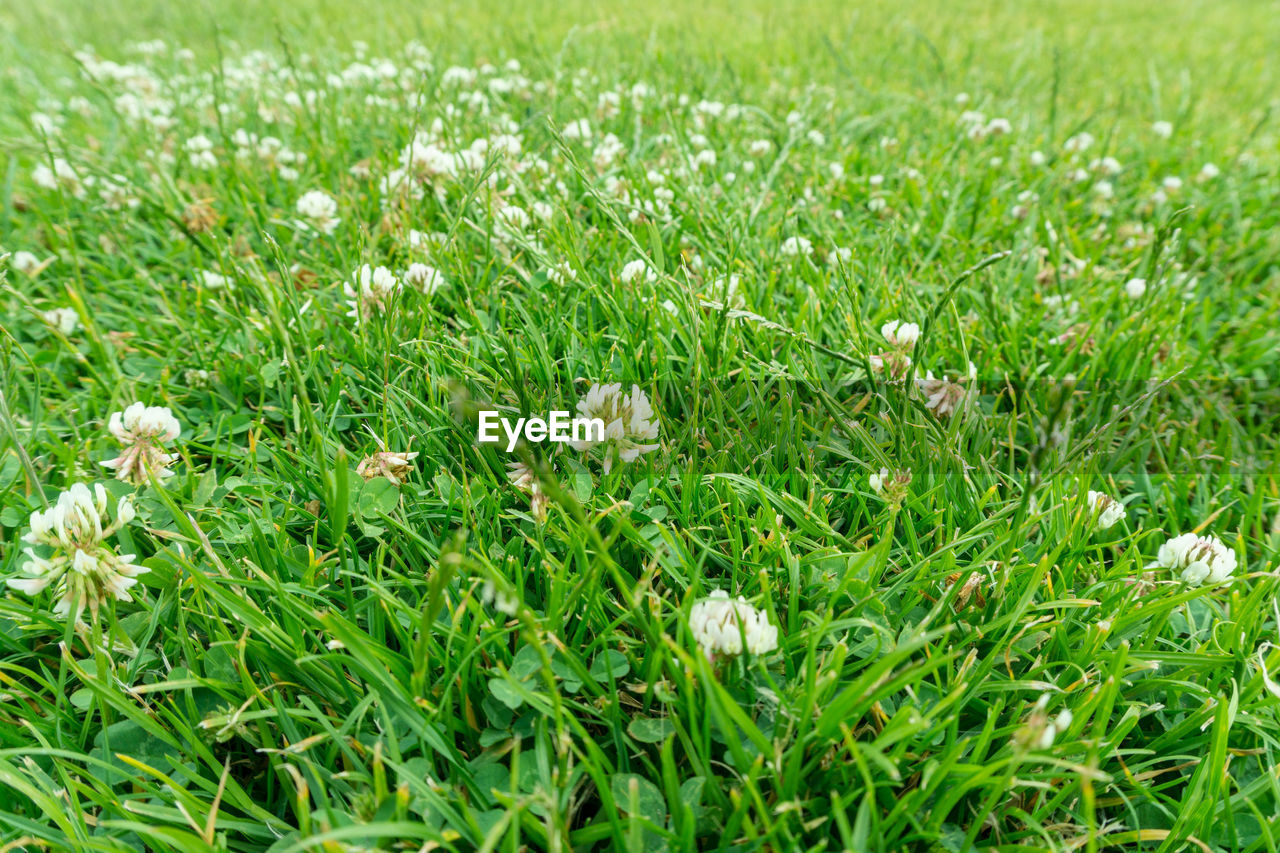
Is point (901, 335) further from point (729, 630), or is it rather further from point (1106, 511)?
point (729, 630)

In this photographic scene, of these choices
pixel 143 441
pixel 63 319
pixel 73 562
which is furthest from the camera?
pixel 63 319

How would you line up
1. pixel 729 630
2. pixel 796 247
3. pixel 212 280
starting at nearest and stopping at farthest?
1. pixel 729 630
2. pixel 212 280
3. pixel 796 247

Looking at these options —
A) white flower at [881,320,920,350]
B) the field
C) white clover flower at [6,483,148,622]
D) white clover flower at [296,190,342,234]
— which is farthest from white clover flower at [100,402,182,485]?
white flower at [881,320,920,350]

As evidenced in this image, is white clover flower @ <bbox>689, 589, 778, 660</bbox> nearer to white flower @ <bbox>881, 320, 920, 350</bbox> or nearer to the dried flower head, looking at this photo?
the dried flower head

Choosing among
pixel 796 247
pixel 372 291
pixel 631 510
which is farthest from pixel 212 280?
pixel 796 247

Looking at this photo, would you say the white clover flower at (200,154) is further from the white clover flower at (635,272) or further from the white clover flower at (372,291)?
the white clover flower at (635,272)
